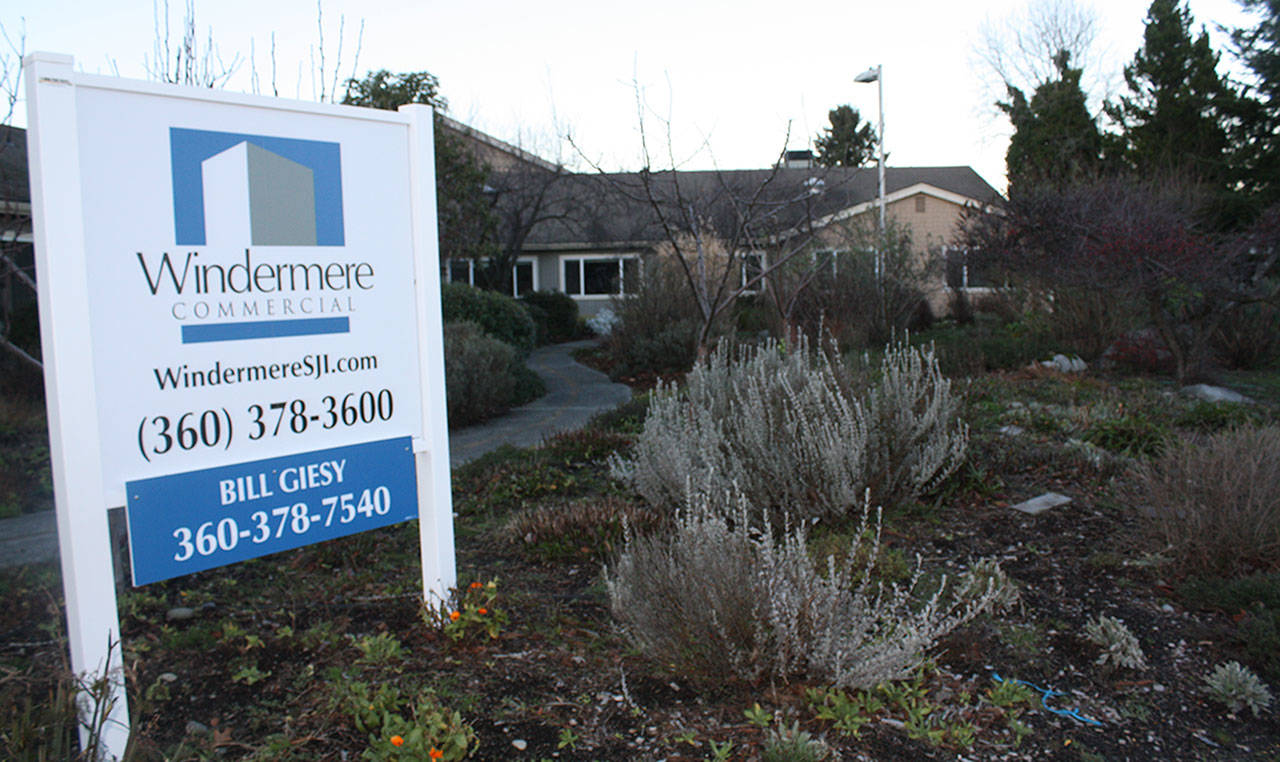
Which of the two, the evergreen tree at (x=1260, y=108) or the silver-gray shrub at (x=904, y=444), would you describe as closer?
the silver-gray shrub at (x=904, y=444)

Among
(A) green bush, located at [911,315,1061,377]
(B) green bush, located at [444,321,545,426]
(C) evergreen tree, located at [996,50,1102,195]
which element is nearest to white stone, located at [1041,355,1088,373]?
(A) green bush, located at [911,315,1061,377]

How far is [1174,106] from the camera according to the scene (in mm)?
23750

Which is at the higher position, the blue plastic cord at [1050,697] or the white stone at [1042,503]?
the white stone at [1042,503]

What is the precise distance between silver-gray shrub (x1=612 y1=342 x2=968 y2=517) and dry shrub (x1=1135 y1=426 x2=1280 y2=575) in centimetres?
A: 106

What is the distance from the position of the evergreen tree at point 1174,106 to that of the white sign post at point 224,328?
878 inches

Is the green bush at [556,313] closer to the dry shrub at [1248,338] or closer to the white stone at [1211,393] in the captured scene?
the dry shrub at [1248,338]

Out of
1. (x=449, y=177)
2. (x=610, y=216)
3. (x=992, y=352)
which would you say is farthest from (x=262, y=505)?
(x=610, y=216)

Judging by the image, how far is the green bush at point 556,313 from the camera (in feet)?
74.2

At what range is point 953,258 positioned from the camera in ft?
54.5

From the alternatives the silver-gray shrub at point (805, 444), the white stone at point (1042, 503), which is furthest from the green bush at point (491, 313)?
the white stone at point (1042, 503)

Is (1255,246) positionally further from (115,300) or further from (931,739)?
(115,300)

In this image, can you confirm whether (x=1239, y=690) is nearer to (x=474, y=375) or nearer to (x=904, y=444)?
(x=904, y=444)

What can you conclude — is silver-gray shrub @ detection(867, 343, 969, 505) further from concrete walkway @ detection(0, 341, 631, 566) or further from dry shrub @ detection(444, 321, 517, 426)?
dry shrub @ detection(444, 321, 517, 426)

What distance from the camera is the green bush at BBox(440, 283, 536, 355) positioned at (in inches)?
467
